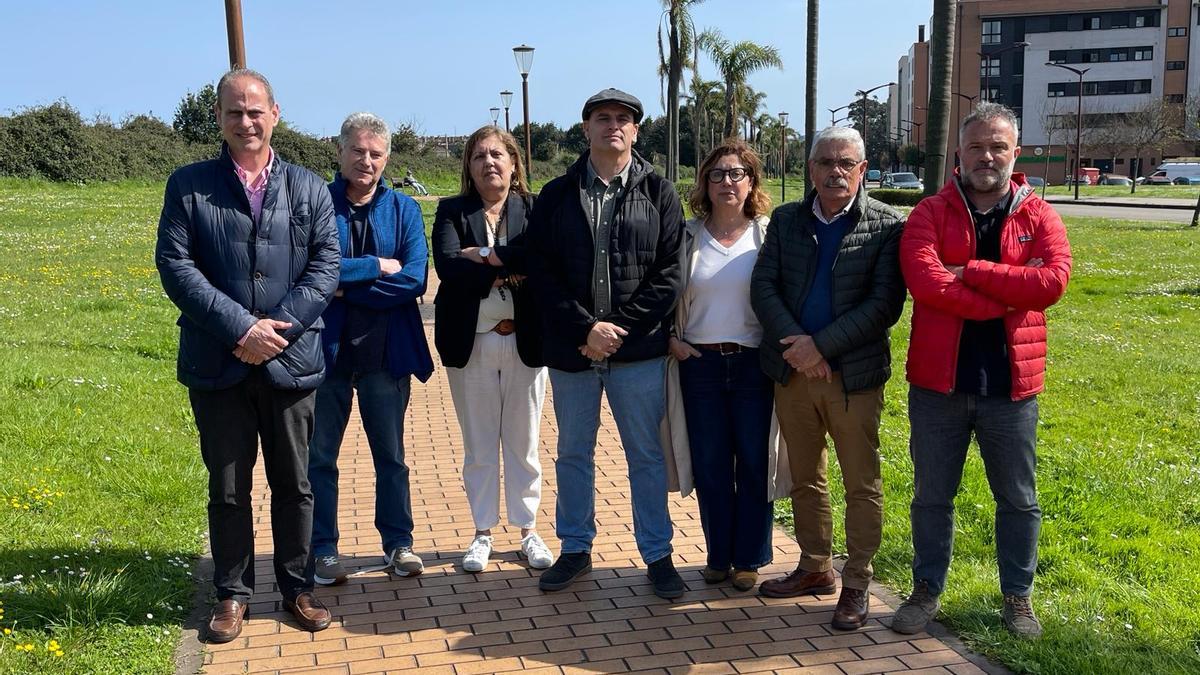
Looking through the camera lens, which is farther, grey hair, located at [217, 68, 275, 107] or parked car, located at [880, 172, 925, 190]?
parked car, located at [880, 172, 925, 190]

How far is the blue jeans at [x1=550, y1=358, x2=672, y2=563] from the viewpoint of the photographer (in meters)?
4.64

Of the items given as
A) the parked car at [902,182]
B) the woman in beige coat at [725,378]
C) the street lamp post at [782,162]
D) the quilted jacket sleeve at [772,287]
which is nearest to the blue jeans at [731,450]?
the woman in beige coat at [725,378]

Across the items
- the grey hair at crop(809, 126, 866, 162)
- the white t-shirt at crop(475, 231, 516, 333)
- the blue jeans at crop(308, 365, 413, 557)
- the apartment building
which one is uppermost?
the apartment building

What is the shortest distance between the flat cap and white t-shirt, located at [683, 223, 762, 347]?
2.31 feet

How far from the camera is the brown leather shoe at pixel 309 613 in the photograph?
4.30 m

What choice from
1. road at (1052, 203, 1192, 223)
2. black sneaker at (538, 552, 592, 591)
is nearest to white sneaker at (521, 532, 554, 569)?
black sneaker at (538, 552, 592, 591)

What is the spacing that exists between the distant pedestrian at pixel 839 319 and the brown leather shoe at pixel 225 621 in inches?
91.2

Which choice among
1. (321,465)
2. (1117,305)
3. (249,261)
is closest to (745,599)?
(321,465)

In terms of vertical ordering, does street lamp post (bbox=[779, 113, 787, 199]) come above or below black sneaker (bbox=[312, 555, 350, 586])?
above

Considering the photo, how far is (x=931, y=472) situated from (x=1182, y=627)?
3.50ft

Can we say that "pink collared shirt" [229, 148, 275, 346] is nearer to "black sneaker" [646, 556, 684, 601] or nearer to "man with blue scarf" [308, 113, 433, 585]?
"man with blue scarf" [308, 113, 433, 585]

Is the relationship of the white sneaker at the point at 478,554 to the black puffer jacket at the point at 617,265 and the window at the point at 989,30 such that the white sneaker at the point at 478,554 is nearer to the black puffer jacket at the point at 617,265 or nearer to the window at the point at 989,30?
the black puffer jacket at the point at 617,265

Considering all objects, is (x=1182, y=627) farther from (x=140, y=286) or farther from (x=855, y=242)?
(x=140, y=286)

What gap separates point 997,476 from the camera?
13.6 ft
